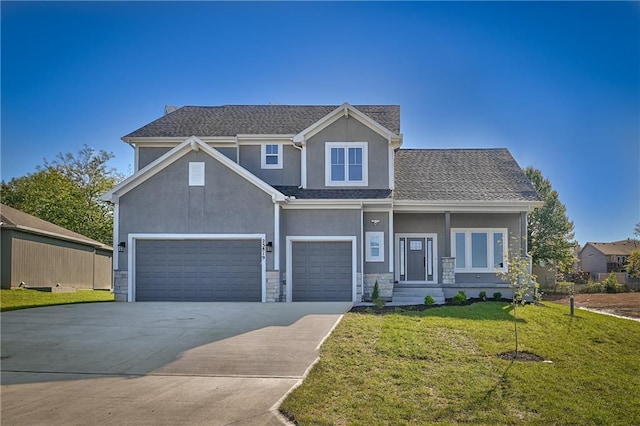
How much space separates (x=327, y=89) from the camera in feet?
84.1

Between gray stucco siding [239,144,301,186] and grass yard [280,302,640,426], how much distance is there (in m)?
9.16

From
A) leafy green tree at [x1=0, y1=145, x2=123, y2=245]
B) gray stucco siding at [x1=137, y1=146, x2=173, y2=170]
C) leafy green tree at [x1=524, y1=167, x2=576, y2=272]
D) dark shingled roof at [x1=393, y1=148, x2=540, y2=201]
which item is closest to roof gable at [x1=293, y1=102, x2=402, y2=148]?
dark shingled roof at [x1=393, y1=148, x2=540, y2=201]

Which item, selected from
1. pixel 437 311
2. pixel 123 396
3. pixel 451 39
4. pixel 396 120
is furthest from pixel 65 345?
pixel 396 120

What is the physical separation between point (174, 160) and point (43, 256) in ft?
37.3

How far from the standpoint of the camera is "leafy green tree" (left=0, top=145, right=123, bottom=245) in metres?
40.1

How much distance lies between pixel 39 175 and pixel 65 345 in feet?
122

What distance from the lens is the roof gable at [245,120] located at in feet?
75.6

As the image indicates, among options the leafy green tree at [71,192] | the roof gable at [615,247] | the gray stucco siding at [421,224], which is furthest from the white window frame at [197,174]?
the roof gable at [615,247]

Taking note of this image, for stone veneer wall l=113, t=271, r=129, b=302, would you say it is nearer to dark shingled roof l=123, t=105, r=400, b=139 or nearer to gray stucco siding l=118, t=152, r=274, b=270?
gray stucco siding l=118, t=152, r=274, b=270

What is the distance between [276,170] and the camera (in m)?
22.3

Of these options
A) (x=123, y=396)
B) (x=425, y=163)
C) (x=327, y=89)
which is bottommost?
(x=123, y=396)

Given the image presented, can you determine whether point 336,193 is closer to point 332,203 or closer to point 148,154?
point 332,203

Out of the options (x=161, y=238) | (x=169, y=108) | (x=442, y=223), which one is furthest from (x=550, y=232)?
(x=161, y=238)

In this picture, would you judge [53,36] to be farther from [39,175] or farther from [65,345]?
[39,175]
